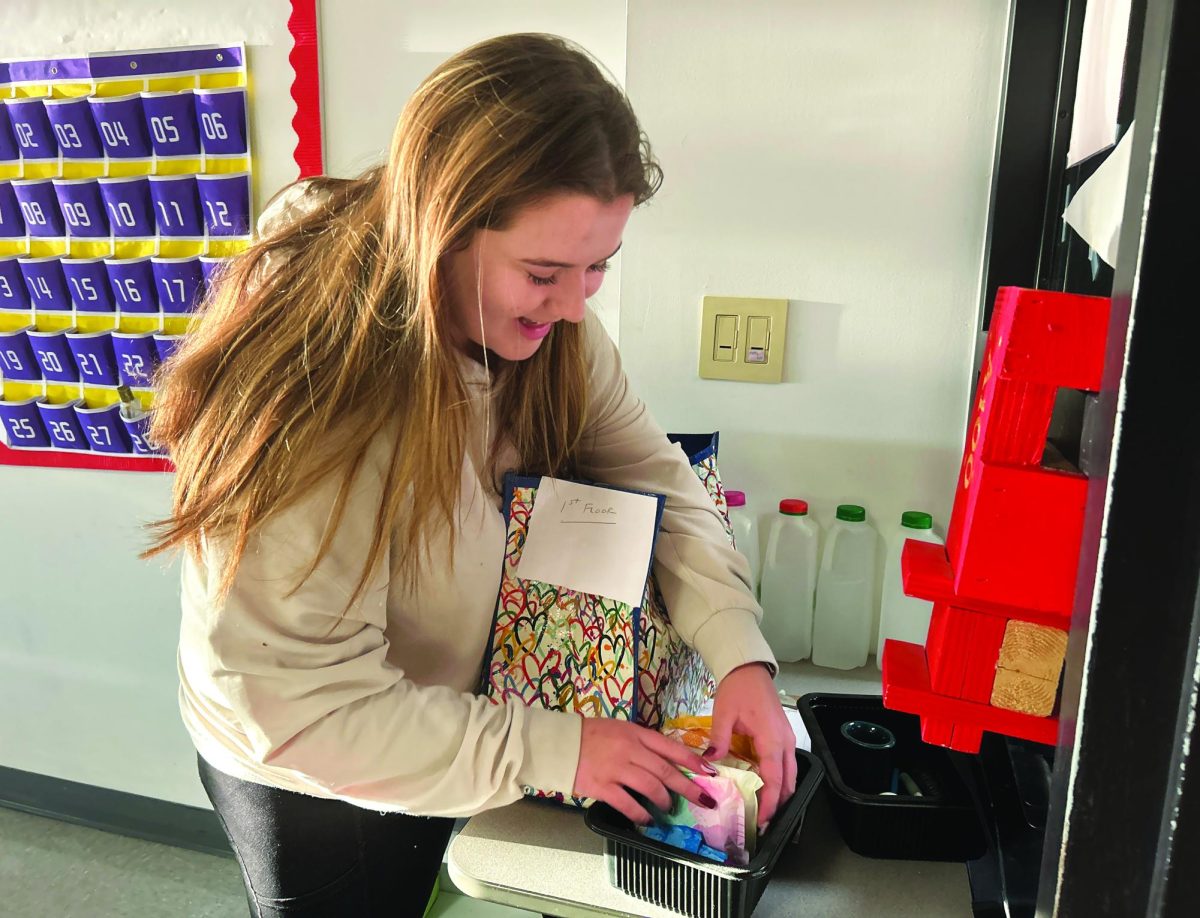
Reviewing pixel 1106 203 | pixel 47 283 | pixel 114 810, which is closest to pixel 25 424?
pixel 47 283

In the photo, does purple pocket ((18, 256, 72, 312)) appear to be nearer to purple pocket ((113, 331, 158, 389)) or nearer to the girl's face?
purple pocket ((113, 331, 158, 389))

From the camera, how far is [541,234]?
0.81 m

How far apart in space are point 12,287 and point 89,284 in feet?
0.69

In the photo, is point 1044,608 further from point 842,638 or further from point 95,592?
point 95,592

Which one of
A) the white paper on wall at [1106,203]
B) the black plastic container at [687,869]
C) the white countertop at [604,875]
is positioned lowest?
the white countertop at [604,875]

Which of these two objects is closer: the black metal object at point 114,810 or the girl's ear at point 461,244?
the girl's ear at point 461,244

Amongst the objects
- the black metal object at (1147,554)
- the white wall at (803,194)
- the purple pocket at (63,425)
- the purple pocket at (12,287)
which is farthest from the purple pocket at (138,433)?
the black metal object at (1147,554)

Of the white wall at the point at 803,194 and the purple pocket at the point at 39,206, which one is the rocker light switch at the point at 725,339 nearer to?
the white wall at the point at 803,194

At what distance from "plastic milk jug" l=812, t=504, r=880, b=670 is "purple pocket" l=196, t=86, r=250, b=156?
126 cm

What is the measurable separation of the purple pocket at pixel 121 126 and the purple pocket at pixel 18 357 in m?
0.46

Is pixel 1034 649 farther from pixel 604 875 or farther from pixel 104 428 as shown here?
pixel 104 428

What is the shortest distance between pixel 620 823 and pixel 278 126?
4.51 feet

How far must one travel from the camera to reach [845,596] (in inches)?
53.4

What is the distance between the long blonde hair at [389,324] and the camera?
77 cm
